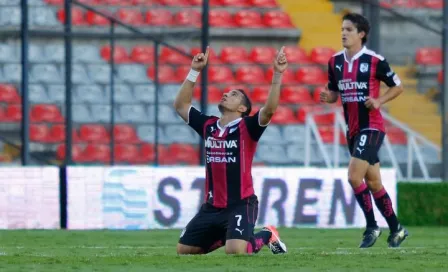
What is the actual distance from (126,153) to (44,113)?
1.19 m

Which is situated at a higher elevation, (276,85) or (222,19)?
(222,19)

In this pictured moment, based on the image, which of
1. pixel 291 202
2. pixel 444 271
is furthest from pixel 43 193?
pixel 444 271

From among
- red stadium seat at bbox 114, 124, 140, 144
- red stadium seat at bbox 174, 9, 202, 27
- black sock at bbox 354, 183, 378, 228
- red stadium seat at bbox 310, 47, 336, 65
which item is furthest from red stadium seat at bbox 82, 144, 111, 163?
red stadium seat at bbox 310, 47, 336, 65

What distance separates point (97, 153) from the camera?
1623 centimetres

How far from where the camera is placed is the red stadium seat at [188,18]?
18.6 metres

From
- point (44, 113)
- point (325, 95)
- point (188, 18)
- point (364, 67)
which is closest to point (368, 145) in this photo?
point (325, 95)

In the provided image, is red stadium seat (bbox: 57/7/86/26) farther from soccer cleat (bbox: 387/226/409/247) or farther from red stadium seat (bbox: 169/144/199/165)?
soccer cleat (bbox: 387/226/409/247)

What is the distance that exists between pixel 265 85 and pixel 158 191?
4.45 metres

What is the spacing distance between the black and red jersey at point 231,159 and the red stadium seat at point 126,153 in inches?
239

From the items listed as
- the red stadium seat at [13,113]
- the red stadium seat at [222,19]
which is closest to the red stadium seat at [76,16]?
the red stadium seat at [13,113]

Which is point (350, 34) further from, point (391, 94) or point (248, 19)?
point (248, 19)

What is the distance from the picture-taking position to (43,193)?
1486 centimetres

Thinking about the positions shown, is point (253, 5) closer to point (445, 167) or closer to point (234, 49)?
point (234, 49)

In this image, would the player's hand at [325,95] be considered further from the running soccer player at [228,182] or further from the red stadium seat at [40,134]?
the red stadium seat at [40,134]
